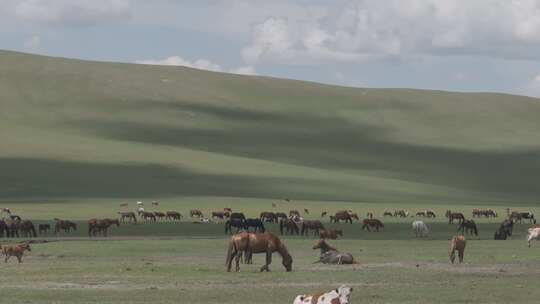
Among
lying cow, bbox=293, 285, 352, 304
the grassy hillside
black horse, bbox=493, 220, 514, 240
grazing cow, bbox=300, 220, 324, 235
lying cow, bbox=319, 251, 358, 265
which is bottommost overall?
lying cow, bbox=293, 285, 352, 304

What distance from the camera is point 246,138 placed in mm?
140750

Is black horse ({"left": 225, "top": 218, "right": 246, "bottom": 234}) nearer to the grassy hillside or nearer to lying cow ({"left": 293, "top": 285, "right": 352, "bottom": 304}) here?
the grassy hillside

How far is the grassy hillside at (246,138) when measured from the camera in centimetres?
11038

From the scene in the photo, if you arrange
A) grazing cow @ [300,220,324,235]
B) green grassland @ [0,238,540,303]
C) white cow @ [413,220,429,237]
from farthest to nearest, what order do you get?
grazing cow @ [300,220,324,235] < white cow @ [413,220,429,237] < green grassland @ [0,238,540,303]

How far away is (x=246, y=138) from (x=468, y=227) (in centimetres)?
7824

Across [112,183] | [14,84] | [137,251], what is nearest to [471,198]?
[112,183]

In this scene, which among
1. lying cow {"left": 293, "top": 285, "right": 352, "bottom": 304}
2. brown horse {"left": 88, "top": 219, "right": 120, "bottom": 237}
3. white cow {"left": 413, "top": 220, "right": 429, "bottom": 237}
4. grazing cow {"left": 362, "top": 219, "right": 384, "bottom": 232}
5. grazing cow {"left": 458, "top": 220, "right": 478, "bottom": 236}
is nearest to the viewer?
lying cow {"left": 293, "top": 285, "right": 352, "bottom": 304}

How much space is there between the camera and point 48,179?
10619cm

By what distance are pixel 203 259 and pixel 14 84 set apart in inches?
4497

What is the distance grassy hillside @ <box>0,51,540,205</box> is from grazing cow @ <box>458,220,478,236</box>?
1598 inches

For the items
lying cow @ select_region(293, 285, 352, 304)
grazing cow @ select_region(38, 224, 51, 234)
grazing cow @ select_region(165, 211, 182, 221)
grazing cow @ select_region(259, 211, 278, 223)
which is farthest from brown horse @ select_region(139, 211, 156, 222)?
lying cow @ select_region(293, 285, 352, 304)

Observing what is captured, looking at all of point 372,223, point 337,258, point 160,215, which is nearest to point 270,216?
point 160,215

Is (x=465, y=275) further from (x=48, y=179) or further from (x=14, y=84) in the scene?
(x=14, y=84)

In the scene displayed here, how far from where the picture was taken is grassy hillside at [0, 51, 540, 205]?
110 meters
